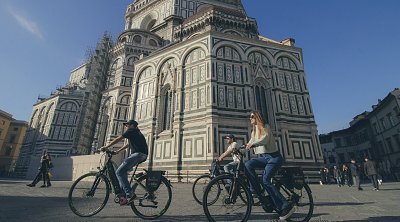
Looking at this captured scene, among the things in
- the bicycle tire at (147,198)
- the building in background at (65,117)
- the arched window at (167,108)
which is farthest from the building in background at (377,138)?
the building in background at (65,117)

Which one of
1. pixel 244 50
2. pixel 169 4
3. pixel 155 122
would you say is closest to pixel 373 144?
pixel 244 50

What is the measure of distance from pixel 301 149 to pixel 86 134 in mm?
23097

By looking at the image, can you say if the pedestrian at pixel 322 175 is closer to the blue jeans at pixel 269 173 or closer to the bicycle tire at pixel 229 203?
the bicycle tire at pixel 229 203

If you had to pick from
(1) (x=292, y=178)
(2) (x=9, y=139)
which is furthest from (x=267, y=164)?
(2) (x=9, y=139)

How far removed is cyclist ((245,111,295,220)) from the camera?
356 cm

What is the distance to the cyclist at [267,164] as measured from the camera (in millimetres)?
3559

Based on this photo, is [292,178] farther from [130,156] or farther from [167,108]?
[167,108]

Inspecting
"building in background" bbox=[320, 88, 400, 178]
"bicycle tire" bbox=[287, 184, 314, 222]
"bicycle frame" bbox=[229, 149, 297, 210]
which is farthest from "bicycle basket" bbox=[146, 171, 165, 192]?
"building in background" bbox=[320, 88, 400, 178]

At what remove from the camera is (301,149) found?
56.9ft

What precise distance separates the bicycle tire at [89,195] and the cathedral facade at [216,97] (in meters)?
11.6

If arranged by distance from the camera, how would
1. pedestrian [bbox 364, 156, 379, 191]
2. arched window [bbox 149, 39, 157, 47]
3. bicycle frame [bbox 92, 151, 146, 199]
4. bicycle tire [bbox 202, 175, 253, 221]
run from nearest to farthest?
bicycle tire [bbox 202, 175, 253, 221], bicycle frame [bbox 92, 151, 146, 199], pedestrian [bbox 364, 156, 379, 191], arched window [bbox 149, 39, 157, 47]

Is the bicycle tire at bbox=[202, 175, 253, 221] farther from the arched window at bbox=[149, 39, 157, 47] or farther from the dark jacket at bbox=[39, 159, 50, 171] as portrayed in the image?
the arched window at bbox=[149, 39, 157, 47]

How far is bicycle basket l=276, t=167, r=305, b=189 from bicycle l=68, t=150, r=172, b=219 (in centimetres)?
203

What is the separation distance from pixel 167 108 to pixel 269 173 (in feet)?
53.2
